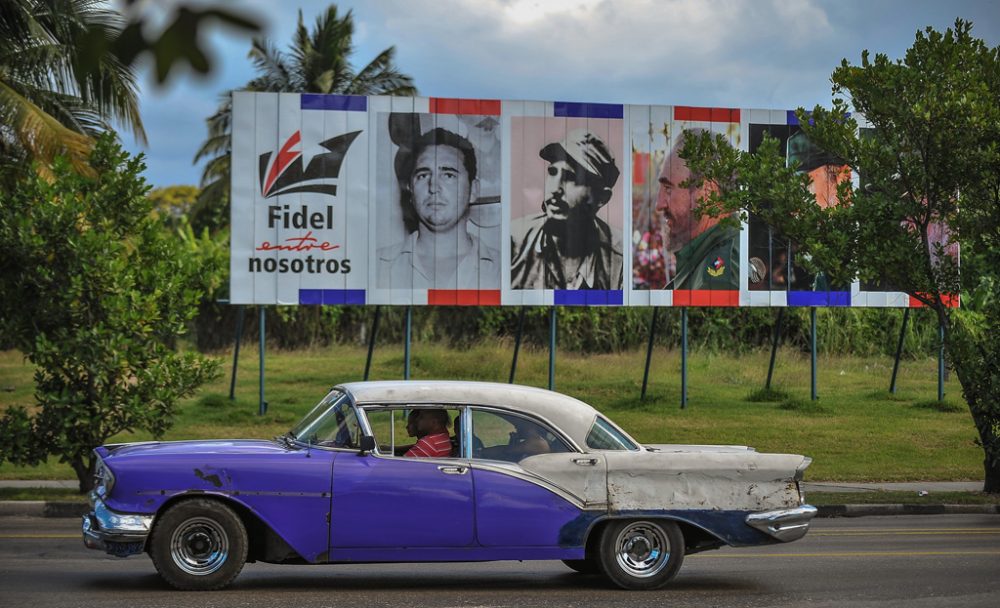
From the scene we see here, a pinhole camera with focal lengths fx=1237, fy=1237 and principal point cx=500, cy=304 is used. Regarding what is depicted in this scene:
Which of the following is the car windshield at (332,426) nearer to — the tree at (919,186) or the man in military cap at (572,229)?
the tree at (919,186)

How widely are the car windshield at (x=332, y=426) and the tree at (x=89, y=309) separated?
703 cm

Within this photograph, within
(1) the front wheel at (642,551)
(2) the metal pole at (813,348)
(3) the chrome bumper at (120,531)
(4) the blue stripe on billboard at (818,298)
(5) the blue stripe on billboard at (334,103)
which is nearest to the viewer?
(3) the chrome bumper at (120,531)

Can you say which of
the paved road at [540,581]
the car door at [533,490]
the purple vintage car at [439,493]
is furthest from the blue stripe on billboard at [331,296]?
the car door at [533,490]

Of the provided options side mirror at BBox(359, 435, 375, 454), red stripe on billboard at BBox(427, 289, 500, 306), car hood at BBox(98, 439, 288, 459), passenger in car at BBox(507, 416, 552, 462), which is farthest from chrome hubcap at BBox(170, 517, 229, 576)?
red stripe on billboard at BBox(427, 289, 500, 306)

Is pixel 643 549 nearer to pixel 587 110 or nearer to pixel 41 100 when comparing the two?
pixel 587 110

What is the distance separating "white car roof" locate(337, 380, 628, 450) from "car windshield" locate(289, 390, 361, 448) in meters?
0.12

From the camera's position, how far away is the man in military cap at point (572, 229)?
76.7 ft

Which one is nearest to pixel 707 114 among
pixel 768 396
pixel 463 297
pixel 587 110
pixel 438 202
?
pixel 587 110

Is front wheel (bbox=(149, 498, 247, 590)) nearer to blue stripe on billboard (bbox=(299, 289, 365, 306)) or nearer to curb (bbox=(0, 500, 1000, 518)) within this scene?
curb (bbox=(0, 500, 1000, 518))

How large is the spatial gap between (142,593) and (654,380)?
69.6ft

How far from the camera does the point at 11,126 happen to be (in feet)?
67.1

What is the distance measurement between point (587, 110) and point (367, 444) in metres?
15.9

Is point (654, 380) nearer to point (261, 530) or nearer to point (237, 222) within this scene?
point (237, 222)

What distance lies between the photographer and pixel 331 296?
2266cm
